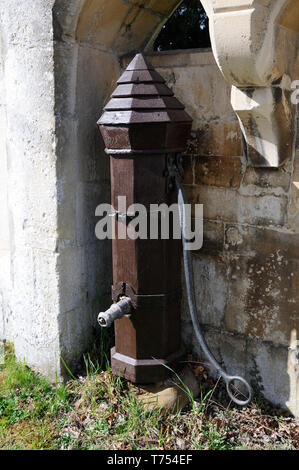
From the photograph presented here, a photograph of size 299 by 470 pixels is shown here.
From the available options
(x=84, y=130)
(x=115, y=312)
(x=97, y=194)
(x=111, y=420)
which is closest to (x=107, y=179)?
(x=97, y=194)

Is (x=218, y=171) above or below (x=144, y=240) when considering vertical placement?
Answer: above

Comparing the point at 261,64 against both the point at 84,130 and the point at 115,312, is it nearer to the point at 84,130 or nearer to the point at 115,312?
the point at 84,130

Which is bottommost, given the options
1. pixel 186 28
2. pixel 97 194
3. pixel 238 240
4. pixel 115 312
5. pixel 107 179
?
pixel 115 312

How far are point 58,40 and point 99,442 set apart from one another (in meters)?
2.41

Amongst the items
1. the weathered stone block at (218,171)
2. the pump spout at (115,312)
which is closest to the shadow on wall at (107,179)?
the weathered stone block at (218,171)

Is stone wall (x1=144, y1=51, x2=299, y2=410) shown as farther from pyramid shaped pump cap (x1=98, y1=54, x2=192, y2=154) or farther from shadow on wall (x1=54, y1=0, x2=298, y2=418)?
pyramid shaped pump cap (x1=98, y1=54, x2=192, y2=154)

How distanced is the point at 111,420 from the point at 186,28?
321cm

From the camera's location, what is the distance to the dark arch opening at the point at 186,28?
159 inches

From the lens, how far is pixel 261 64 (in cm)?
222

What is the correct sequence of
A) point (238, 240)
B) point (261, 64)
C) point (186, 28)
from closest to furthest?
point (261, 64) < point (238, 240) < point (186, 28)

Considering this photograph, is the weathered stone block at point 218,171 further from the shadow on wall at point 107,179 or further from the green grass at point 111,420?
the green grass at point 111,420

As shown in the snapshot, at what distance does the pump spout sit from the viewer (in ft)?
8.84

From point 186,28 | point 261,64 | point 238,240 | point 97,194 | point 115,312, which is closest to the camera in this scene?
point 261,64

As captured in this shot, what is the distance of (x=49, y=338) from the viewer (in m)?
3.20
